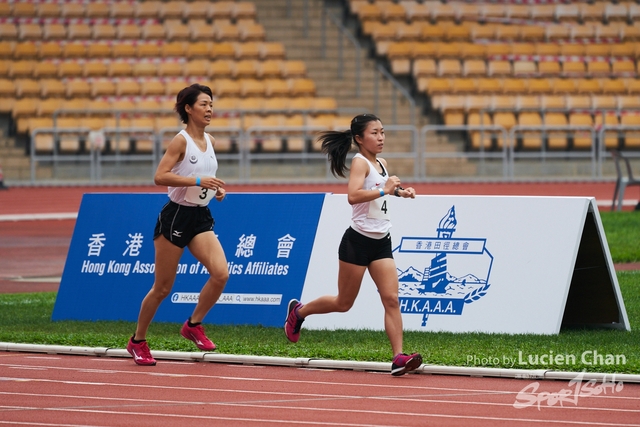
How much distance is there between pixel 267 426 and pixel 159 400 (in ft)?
3.52

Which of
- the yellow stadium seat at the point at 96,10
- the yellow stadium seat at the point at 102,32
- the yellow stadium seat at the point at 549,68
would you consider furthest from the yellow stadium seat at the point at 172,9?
the yellow stadium seat at the point at 549,68

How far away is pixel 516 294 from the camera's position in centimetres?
962

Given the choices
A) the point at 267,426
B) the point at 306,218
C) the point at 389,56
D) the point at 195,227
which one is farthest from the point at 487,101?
the point at 267,426

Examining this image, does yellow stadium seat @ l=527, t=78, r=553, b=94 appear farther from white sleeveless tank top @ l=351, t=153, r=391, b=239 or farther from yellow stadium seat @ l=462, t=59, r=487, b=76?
white sleeveless tank top @ l=351, t=153, r=391, b=239

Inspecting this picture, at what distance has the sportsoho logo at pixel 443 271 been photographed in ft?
32.1

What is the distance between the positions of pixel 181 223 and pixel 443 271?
2415 mm

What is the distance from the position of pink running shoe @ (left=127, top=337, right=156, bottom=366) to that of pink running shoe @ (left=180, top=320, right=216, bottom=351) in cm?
42

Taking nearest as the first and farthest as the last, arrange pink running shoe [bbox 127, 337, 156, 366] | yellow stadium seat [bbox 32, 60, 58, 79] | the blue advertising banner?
1. pink running shoe [bbox 127, 337, 156, 366]
2. the blue advertising banner
3. yellow stadium seat [bbox 32, 60, 58, 79]

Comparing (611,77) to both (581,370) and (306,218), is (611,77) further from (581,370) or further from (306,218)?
(581,370)

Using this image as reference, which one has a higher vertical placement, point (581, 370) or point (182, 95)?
point (182, 95)

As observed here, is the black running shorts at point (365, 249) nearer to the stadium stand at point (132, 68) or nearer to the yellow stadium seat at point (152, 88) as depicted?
the stadium stand at point (132, 68)

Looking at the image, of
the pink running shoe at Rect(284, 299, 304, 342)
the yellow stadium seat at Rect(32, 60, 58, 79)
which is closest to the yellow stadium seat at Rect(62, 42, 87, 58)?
the yellow stadium seat at Rect(32, 60, 58, 79)

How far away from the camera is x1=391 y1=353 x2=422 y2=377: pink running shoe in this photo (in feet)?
25.8

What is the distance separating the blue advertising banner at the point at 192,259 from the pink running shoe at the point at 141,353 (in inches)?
75.0
